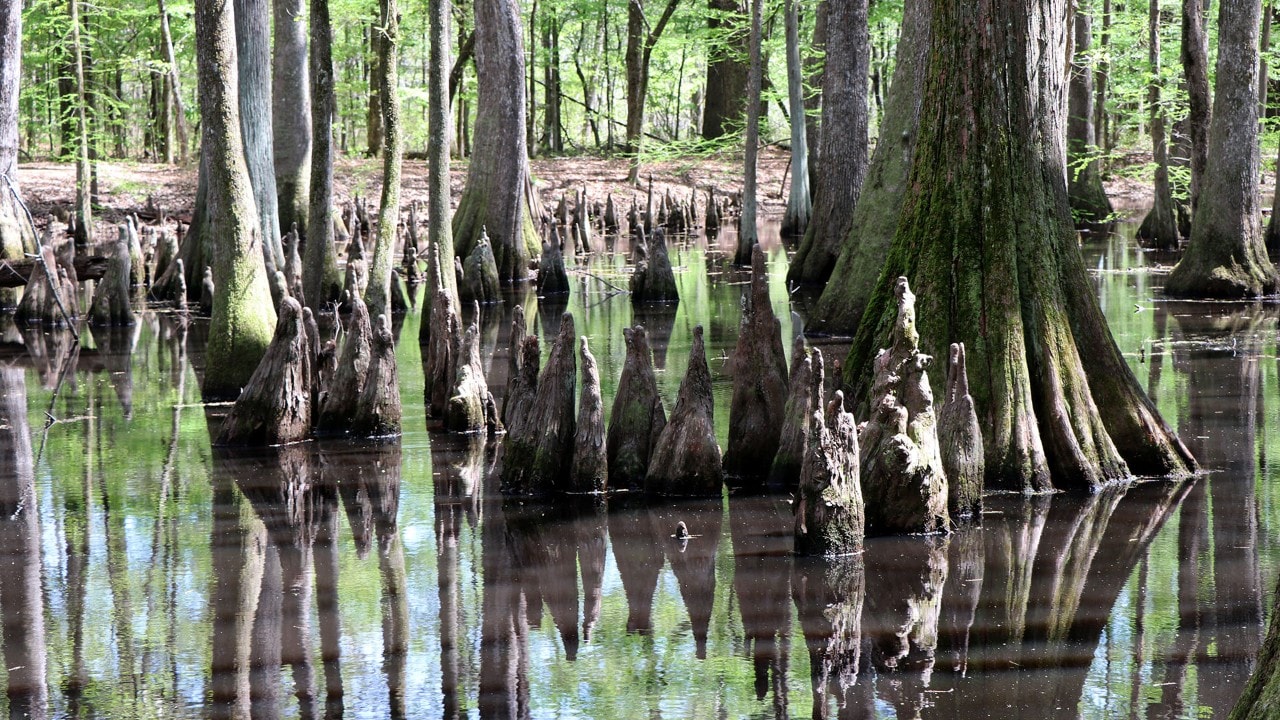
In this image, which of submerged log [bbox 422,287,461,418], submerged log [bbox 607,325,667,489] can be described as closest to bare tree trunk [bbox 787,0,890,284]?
submerged log [bbox 422,287,461,418]

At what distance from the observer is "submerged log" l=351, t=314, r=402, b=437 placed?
30.0 ft

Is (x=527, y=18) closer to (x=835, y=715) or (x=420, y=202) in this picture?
(x=420, y=202)

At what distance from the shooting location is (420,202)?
27.1m

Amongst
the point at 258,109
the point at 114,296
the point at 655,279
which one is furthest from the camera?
the point at 655,279

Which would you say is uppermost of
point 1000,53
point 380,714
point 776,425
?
point 1000,53

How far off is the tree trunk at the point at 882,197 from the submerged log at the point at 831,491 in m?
6.49

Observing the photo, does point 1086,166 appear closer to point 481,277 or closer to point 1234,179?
point 1234,179

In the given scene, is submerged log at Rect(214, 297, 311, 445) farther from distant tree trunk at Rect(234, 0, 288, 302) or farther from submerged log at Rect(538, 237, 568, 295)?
submerged log at Rect(538, 237, 568, 295)

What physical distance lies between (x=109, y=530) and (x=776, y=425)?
12.8 ft

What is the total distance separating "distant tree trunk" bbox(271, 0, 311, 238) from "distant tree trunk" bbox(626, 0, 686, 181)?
14.0 m

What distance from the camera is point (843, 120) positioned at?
17.1 metres

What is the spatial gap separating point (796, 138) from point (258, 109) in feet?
34.2

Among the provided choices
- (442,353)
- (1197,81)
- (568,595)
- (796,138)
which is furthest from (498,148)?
(568,595)

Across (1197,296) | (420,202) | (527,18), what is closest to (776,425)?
(1197,296)
